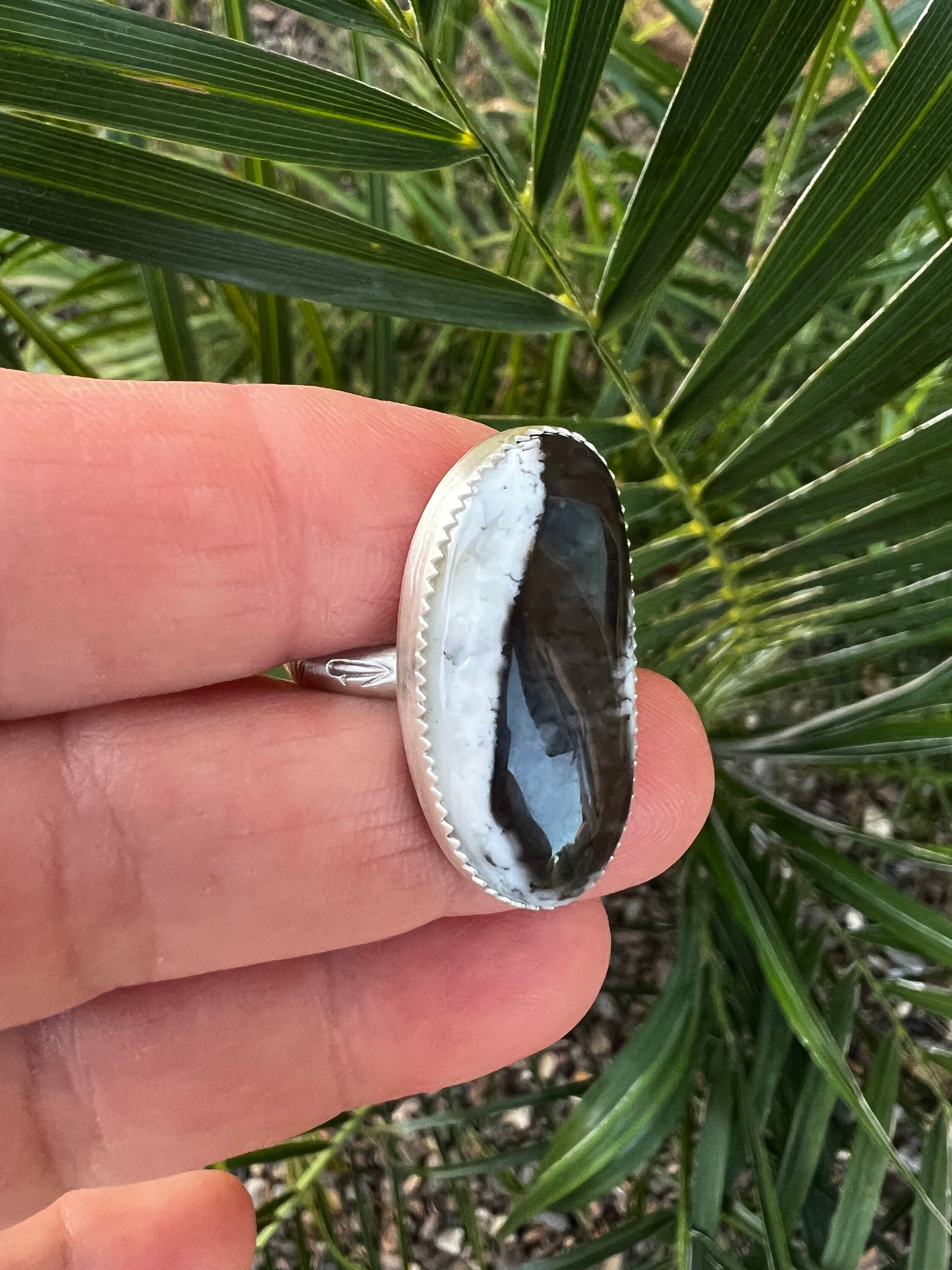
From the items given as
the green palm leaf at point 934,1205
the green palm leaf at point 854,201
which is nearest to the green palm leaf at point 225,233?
the green palm leaf at point 854,201

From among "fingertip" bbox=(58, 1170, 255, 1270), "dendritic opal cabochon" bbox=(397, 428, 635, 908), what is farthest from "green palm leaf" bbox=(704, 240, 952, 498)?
"fingertip" bbox=(58, 1170, 255, 1270)

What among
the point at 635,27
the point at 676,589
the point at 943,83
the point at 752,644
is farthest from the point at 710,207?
the point at 635,27

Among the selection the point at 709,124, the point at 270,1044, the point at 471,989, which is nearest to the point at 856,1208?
the point at 471,989

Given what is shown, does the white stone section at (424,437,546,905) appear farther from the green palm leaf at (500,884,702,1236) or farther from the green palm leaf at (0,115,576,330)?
the green palm leaf at (500,884,702,1236)

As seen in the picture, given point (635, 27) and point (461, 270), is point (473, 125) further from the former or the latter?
point (635, 27)

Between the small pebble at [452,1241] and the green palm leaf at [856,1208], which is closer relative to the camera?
the green palm leaf at [856,1208]

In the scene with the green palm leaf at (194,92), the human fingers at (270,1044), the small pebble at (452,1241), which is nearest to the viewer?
the green palm leaf at (194,92)

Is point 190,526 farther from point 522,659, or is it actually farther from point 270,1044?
point 270,1044

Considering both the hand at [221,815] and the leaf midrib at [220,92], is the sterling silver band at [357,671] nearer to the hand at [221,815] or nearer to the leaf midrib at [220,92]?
the hand at [221,815]

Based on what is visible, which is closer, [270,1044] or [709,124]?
[709,124]
